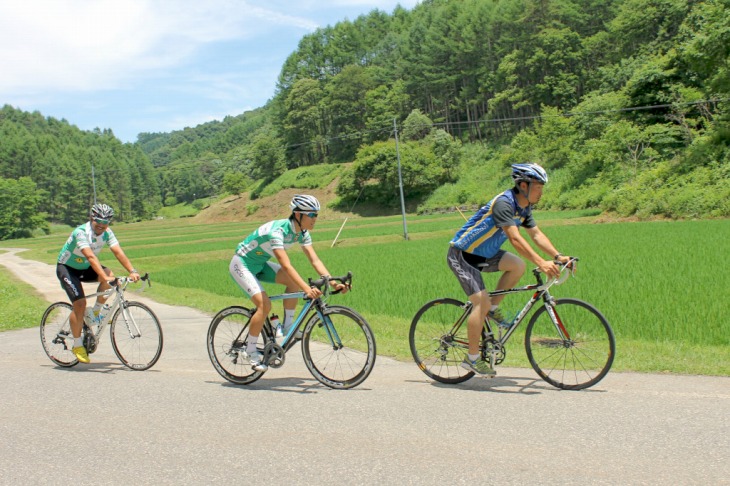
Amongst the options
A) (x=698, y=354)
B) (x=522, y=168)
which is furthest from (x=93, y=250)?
(x=698, y=354)

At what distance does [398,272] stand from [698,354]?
458 inches

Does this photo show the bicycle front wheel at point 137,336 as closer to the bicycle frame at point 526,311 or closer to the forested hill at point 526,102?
the bicycle frame at point 526,311

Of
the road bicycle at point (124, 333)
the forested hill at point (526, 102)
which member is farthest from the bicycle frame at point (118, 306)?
the forested hill at point (526, 102)

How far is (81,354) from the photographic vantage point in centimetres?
783

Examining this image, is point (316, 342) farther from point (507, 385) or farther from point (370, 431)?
point (507, 385)

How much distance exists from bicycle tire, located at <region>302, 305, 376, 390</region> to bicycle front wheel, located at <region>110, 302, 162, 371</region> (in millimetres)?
2297

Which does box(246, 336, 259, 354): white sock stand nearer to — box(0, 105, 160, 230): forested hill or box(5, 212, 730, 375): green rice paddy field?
box(5, 212, 730, 375): green rice paddy field

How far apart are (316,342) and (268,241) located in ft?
3.74

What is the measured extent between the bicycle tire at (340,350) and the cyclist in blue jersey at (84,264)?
2.70m

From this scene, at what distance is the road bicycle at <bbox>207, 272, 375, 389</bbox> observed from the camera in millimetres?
6031

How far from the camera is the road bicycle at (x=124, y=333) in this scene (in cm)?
753

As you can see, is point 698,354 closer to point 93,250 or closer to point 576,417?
point 576,417

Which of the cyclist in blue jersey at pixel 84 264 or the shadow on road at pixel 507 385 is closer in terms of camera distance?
the shadow on road at pixel 507 385

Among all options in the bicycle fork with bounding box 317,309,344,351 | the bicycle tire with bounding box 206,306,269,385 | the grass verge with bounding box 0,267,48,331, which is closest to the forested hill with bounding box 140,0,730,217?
the grass verge with bounding box 0,267,48,331
